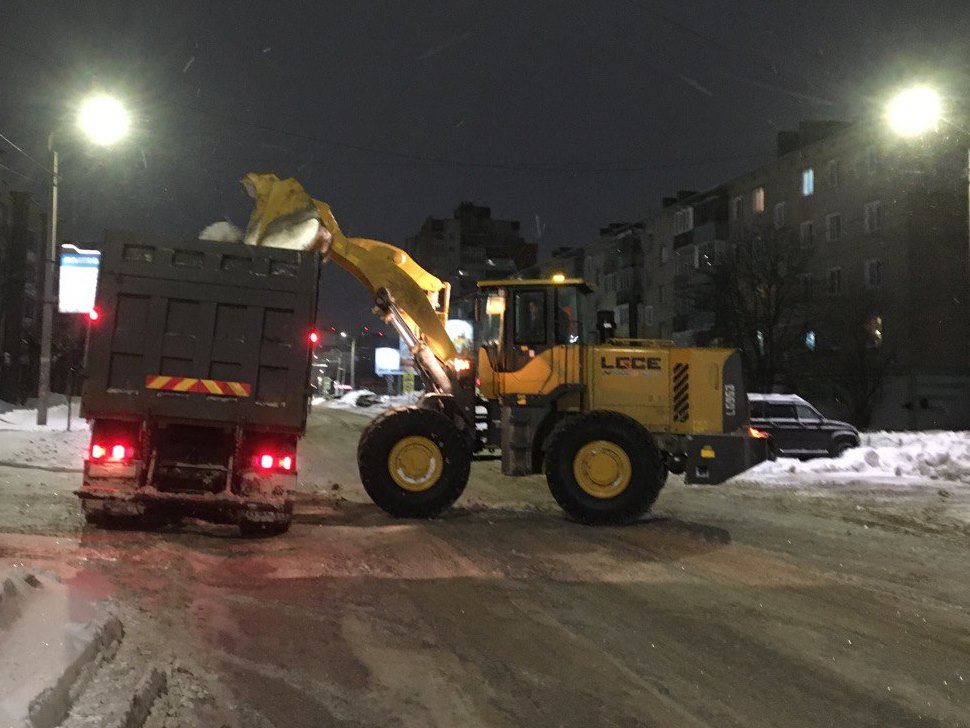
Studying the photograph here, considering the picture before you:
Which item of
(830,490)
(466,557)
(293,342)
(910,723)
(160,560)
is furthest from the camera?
(830,490)

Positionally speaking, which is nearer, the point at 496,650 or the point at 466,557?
the point at 496,650

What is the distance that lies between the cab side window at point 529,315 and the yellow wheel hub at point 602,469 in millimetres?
1906

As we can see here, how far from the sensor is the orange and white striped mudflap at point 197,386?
10.1 m

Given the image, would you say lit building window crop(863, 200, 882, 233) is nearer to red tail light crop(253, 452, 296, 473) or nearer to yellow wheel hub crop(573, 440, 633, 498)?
yellow wheel hub crop(573, 440, 633, 498)

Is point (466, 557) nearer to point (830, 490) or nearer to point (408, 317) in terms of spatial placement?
point (408, 317)

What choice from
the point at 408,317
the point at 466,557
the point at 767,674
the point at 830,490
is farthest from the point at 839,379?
the point at 767,674

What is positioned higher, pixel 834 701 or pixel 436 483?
pixel 436 483

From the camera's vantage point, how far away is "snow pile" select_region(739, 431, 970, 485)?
60.8 feet

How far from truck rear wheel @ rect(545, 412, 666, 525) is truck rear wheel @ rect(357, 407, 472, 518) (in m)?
1.27

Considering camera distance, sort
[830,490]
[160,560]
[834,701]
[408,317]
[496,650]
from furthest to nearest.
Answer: [830,490] → [408,317] → [160,560] → [496,650] → [834,701]

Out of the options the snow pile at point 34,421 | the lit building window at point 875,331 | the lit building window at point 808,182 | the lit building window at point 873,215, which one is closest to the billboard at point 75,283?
the snow pile at point 34,421

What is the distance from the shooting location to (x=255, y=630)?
6.45 meters

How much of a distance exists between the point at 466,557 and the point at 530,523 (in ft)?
9.32

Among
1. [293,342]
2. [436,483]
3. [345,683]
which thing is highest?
[293,342]
